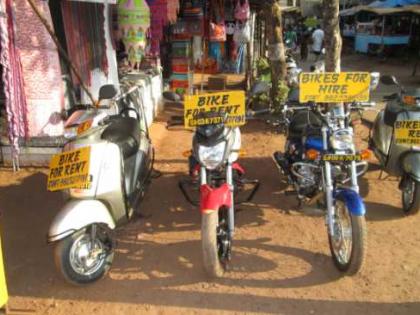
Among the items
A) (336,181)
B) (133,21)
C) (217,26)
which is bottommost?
(336,181)

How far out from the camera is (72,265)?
3.31m

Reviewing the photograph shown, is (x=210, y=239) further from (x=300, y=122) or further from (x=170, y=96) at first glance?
(x=300, y=122)

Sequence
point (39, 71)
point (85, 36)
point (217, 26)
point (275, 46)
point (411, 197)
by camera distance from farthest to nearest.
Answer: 1. point (217, 26)
2. point (275, 46)
3. point (85, 36)
4. point (39, 71)
5. point (411, 197)

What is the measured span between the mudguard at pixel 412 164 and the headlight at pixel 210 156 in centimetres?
205

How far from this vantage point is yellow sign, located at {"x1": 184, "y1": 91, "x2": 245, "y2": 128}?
3703 mm

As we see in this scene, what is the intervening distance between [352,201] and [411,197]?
5.14ft

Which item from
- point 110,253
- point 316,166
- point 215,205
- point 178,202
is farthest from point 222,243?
point 178,202

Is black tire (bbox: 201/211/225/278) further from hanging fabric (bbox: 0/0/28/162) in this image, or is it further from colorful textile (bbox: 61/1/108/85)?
colorful textile (bbox: 61/1/108/85)

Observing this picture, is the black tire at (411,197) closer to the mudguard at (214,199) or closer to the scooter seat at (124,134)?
the mudguard at (214,199)

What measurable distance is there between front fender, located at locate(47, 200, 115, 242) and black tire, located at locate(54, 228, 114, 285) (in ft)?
0.19

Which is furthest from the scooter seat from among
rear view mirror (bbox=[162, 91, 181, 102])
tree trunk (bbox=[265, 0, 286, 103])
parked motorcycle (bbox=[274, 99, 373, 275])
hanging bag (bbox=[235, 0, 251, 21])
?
hanging bag (bbox=[235, 0, 251, 21])

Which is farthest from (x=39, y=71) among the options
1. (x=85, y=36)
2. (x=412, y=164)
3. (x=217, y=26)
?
(x=217, y=26)

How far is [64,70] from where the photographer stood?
5969mm

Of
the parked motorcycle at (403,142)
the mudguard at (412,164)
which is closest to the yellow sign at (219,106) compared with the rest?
the parked motorcycle at (403,142)
